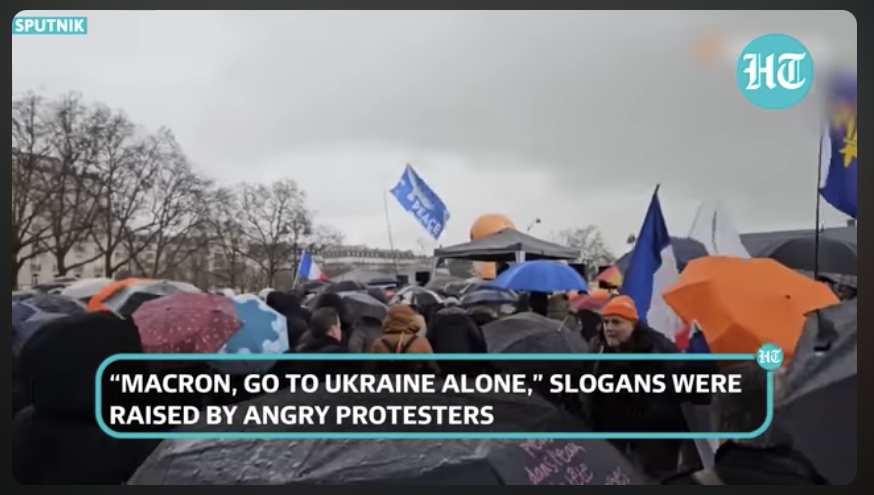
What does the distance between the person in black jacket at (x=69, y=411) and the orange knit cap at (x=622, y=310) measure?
1.37 metres

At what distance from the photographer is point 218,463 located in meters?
1.84

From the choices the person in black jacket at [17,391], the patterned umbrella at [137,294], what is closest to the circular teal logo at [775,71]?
the patterned umbrella at [137,294]

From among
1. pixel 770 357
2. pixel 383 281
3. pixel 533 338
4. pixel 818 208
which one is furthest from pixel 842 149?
pixel 383 281

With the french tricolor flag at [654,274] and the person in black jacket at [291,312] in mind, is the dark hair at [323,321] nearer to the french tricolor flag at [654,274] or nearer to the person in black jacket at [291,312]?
the person in black jacket at [291,312]

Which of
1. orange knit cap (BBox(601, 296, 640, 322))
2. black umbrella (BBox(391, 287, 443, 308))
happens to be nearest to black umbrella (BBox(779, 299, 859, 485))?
orange knit cap (BBox(601, 296, 640, 322))

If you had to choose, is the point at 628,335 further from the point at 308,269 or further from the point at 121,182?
the point at 121,182

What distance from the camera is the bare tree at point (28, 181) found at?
191cm

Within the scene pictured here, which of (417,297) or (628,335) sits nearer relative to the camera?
(628,335)

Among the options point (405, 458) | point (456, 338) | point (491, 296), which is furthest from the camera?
point (491, 296)

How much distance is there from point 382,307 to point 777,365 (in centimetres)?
137

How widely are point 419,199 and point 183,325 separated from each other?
722mm

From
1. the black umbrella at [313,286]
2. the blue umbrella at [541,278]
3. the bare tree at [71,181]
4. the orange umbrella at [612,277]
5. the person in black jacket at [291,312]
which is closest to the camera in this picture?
the bare tree at [71,181]

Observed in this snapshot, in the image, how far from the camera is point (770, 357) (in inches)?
78.7

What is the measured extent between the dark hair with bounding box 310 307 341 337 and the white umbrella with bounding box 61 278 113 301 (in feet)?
2.26
